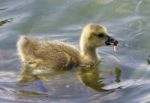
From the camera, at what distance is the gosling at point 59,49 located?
241 inches

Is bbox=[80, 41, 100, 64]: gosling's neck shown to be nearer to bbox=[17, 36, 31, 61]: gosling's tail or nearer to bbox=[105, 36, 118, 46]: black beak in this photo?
bbox=[105, 36, 118, 46]: black beak

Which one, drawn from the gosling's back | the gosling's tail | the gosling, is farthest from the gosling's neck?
the gosling's tail

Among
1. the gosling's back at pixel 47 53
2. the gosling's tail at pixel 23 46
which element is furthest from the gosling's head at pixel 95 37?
the gosling's tail at pixel 23 46

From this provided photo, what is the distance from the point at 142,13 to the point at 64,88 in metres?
2.00

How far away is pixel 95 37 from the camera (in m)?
6.28

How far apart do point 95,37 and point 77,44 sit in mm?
600

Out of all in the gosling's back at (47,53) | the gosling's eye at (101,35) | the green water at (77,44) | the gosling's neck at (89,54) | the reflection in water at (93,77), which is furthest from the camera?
the gosling's neck at (89,54)

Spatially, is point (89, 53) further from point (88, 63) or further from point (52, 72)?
point (52, 72)

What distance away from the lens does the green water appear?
552cm

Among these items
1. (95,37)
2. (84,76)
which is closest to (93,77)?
(84,76)

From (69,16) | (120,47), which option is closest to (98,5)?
(69,16)

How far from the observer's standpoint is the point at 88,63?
6.39 meters

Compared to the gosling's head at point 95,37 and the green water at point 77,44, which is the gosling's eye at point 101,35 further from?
the green water at point 77,44

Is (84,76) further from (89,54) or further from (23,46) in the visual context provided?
(23,46)
